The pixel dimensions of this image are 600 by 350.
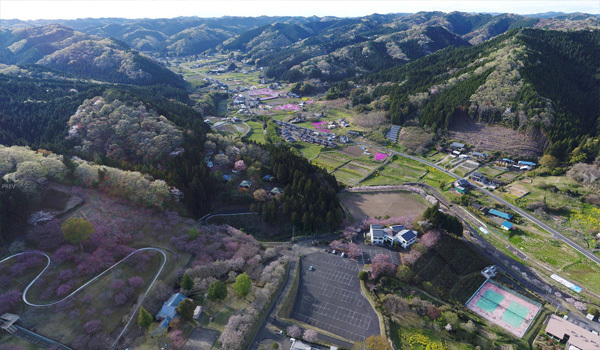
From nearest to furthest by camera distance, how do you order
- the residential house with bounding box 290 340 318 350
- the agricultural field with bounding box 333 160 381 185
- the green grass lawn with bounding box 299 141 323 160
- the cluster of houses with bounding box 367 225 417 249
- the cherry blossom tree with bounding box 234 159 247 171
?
1. the residential house with bounding box 290 340 318 350
2. the cluster of houses with bounding box 367 225 417 249
3. the cherry blossom tree with bounding box 234 159 247 171
4. the agricultural field with bounding box 333 160 381 185
5. the green grass lawn with bounding box 299 141 323 160

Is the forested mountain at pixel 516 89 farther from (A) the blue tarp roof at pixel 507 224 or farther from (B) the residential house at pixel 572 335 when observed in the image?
(B) the residential house at pixel 572 335

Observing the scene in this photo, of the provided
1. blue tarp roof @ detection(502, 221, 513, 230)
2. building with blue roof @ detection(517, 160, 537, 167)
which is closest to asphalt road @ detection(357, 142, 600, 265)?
blue tarp roof @ detection(502, 221, 513, 230)

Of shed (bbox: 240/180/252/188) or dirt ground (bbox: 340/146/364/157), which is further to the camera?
dirt ground (bbox: 340/146/364/157)

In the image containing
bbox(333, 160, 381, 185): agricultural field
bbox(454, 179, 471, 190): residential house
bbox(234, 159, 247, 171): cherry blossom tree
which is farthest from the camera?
bbox(333, 160, 381, 185): agricultural field

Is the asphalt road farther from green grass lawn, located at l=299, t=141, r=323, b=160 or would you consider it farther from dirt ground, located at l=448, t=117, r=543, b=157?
green grass lawn, located at l=299, t=141, r=323, b=160

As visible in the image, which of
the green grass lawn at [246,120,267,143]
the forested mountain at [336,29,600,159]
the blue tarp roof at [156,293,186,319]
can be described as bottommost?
the blue tarp roof at [156,293,186,319]

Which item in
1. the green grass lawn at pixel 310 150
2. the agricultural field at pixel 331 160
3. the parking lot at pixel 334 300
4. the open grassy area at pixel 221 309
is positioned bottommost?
the parking lot at pixel 334 300

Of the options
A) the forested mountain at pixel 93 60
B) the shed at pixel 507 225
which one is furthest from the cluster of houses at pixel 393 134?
the forested mountain at pixel 93 60
